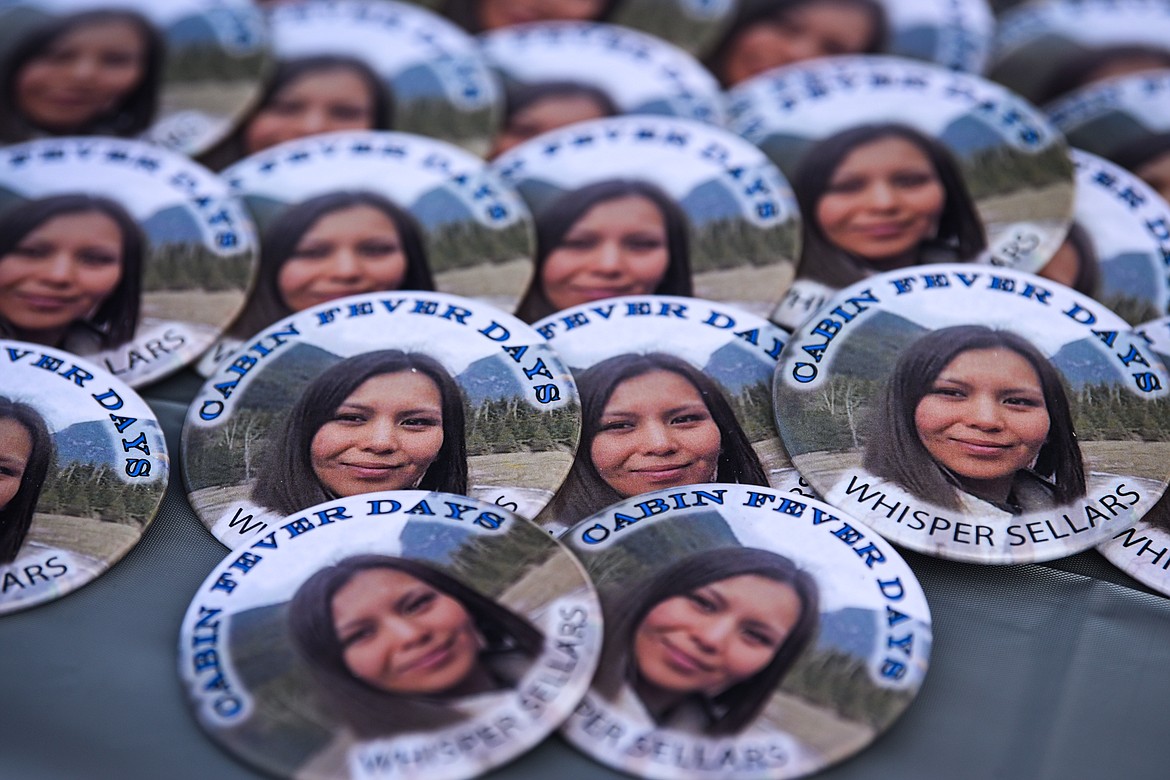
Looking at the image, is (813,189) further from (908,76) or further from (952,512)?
(952,512)

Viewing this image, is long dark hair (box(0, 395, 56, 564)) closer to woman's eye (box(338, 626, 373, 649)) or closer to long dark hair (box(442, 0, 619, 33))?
woman's eye (box(338, 626, 373, 649))

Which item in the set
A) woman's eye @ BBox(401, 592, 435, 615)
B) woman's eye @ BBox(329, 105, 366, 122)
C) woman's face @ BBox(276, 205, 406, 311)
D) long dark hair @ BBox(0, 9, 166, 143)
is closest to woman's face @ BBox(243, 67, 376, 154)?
woman's eye @ BBox(329, 105, 366, 122)

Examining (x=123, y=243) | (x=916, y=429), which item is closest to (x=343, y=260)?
(x=123, y=243)

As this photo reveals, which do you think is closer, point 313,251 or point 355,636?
point 355,636

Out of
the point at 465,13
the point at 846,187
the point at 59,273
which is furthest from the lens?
the point at 465,13

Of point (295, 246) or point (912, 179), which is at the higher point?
point (912, 179)

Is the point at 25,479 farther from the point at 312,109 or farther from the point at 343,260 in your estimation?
the point at 312,109
